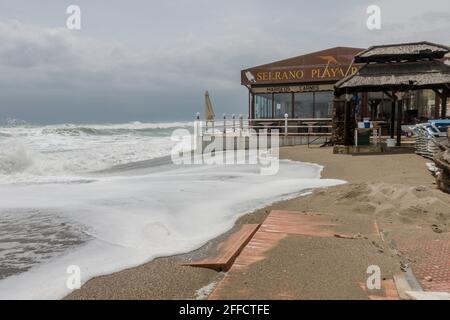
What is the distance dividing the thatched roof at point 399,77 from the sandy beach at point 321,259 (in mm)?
8910

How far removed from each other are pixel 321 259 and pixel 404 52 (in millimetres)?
13578

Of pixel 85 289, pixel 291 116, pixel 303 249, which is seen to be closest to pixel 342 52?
pixel 291 116

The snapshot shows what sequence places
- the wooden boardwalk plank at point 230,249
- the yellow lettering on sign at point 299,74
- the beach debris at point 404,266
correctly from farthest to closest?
1. the yellow lettering on sign at point 299,74
2. the wooden boardwalk plank at point 230,249
3. the beach debris at point 404,266

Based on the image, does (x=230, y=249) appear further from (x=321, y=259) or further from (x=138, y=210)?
(x=138, y=210)

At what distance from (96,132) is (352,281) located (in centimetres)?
4052

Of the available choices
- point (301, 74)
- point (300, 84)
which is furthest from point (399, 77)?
point (300, 84)

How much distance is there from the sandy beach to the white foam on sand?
1.10ft

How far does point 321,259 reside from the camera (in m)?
3.81

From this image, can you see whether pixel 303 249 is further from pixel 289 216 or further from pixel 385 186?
pixel 385 186

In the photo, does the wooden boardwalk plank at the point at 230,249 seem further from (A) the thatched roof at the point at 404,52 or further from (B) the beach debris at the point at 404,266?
(A) the thatched roof at the point at 404,52

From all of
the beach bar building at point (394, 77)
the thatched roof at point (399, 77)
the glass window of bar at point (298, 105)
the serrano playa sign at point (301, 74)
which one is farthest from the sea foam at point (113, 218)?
the glass window of bar at point (298, 105)

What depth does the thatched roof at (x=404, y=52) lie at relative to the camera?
14750 millimetres

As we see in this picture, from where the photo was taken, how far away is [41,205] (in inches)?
275
